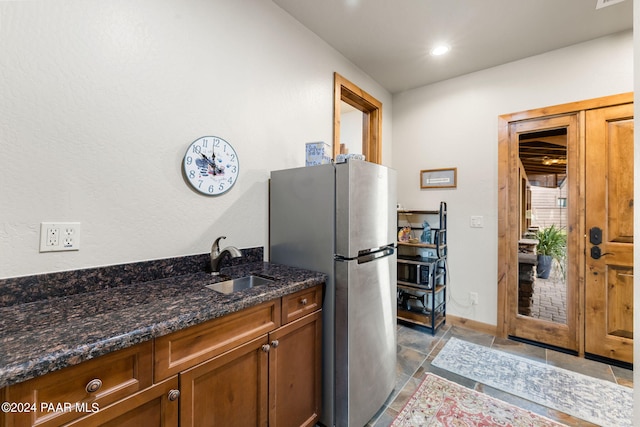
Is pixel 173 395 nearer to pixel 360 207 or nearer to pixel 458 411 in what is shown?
pixel 360 207

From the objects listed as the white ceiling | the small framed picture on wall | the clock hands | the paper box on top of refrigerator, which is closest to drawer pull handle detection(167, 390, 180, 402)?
the clock hands

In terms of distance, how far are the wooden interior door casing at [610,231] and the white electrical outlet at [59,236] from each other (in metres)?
3.60

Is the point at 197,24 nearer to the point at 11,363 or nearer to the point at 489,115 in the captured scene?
the point at 11,363

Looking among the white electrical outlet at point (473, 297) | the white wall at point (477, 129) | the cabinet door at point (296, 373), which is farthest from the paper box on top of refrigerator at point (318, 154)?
the white electrical outlet at point (473, 297)

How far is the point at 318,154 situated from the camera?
1.98 m

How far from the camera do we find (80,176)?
1.22 meters

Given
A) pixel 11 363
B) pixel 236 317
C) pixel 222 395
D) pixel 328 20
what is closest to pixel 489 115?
pixel 328 20

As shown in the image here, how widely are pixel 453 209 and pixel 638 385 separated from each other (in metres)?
2.36

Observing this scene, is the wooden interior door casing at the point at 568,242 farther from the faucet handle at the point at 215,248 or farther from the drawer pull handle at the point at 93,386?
the drawer pull handle at the point at 93,386

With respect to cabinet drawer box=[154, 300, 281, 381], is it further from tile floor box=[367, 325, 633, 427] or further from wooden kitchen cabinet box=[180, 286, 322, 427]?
tile floor box=[367, 325, 633, 427]

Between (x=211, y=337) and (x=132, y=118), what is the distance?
3.63 feet

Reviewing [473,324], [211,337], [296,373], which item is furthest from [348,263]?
[473,324]

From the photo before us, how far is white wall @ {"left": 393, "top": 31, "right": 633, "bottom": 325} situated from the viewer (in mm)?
2480

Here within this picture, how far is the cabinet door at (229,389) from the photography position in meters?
1.02
